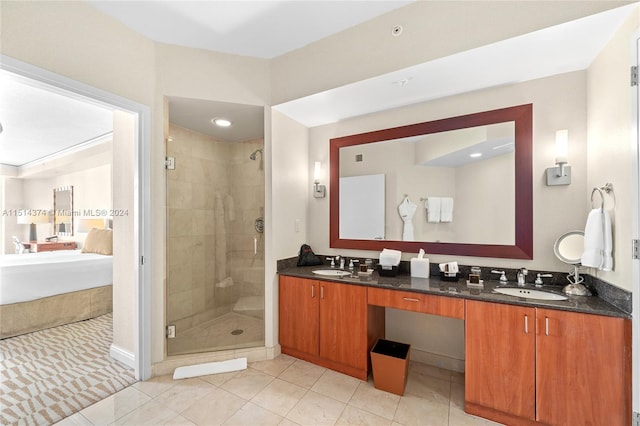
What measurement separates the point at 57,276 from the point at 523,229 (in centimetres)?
504

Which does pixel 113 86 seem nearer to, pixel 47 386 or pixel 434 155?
pixel 47 386

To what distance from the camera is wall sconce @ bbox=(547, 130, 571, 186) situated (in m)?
1.82

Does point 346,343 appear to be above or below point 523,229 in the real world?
below

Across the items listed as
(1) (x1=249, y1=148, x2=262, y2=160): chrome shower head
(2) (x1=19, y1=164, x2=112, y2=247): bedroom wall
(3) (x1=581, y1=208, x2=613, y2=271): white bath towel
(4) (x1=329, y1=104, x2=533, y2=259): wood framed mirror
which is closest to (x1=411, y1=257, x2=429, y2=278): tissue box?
(4) (x1=329, y1=104, x2=533, y2=259): wood framed mirror

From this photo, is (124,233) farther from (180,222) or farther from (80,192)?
(80,192)

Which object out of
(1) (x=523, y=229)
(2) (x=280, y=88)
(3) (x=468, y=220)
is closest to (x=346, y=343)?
(3) (x=468, y=220)

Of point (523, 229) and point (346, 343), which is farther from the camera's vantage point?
point (346, 343)

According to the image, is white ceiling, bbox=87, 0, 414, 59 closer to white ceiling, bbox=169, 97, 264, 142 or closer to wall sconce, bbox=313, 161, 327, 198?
white ceiling, bbox=169, 97, 264, 142

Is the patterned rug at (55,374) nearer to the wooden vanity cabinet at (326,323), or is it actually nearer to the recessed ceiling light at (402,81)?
the wooden vanity cabinet at (326,323)

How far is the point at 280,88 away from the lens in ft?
7.91

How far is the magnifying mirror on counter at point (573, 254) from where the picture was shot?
167 cm

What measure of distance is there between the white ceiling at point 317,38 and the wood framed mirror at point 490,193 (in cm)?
25

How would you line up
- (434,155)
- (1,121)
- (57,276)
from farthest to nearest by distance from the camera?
(57,276)
(1,121)
(434,155)

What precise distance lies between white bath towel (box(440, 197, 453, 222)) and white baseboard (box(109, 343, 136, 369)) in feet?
9.78
